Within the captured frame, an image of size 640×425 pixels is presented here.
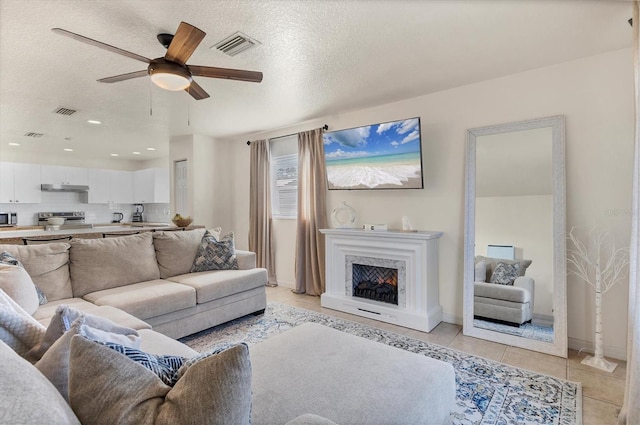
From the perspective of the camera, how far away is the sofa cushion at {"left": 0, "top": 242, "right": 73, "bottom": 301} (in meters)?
2.48

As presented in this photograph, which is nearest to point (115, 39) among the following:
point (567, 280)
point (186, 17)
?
point (186, 17)

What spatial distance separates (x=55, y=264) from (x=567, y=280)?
4.33m

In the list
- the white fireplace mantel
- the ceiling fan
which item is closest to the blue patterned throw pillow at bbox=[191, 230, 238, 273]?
the white fireplace mantel

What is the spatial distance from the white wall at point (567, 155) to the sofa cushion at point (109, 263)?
2524mm

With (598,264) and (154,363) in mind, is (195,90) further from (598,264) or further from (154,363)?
(598,264)

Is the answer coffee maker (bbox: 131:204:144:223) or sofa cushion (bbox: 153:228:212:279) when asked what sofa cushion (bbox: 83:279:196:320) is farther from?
coffee maker (bbox: 131:204:144:223)

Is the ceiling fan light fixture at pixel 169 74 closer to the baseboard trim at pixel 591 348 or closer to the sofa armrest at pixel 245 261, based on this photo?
the sofa armrest at pixel 245 261

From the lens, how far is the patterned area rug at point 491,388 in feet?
6.07

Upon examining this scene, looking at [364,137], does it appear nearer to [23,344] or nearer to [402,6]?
[402,6]

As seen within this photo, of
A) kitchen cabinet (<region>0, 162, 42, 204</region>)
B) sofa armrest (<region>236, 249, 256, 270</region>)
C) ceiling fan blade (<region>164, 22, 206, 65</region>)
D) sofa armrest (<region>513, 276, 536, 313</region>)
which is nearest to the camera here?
ceiling fan blade (<region>164, 22, 206, 65</region>)

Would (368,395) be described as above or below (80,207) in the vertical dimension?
below

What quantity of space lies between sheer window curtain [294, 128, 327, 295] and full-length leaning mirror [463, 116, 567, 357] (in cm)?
187

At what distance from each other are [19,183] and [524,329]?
8725 mm

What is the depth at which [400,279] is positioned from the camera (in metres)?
3.39
